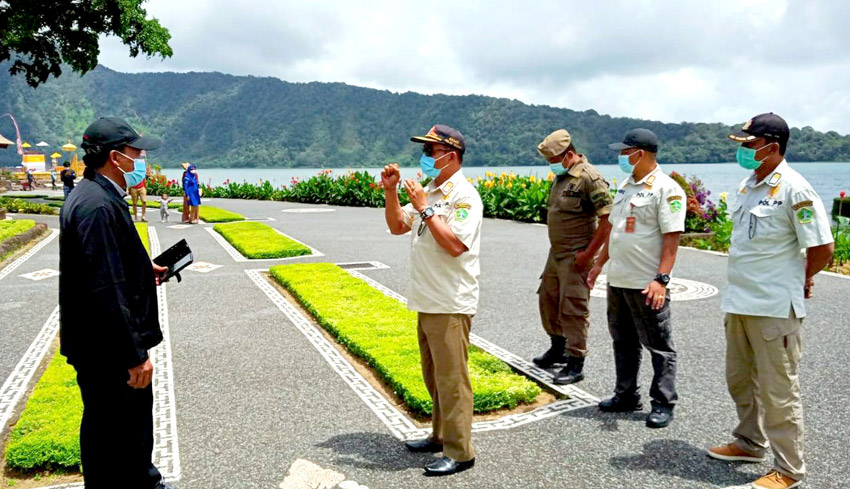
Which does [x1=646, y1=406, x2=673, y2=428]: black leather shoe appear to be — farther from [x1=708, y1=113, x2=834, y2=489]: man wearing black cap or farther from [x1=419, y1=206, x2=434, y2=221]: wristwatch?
[x1=419, y1=206, x2=434, y2=221]: wristwatch

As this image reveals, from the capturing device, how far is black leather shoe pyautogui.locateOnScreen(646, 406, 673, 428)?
4574 millimetres

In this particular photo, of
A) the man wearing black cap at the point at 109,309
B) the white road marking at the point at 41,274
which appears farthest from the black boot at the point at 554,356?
the white road marking at the point at 41,274

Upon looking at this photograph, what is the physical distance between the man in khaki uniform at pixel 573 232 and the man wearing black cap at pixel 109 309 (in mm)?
3249

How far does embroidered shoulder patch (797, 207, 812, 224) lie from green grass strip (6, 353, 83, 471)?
177 inches

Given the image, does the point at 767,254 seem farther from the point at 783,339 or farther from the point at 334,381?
the point at 334,381

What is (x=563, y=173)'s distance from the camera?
5562 mm

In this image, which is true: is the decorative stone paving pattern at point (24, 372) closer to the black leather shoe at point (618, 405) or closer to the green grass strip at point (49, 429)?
the green grass strip at point (49, 429)

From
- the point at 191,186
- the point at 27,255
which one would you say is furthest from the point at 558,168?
the point at 191,186

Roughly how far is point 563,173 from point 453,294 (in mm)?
2159

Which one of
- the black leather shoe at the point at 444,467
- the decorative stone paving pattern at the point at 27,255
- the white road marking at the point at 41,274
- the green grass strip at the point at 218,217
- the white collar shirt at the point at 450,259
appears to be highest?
the white collar shirt at the point at 450,259

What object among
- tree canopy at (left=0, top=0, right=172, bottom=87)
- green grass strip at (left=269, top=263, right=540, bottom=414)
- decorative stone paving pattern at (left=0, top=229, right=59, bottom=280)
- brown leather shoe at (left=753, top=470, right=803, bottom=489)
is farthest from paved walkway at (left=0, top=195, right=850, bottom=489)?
tree canopy at (left=0, top=0, right=172, bottom=87)

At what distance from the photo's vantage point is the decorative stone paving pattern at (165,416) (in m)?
4.09

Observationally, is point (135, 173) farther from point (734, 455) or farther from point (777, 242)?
point (734, 455)

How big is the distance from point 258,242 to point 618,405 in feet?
34.8
